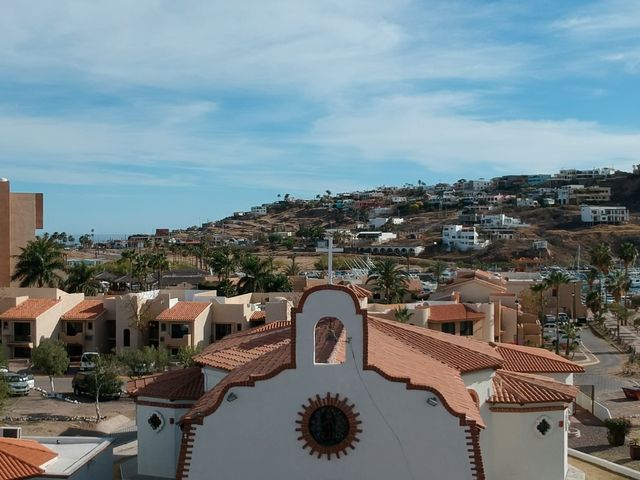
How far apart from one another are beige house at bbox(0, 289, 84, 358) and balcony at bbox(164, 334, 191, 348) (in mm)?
8910

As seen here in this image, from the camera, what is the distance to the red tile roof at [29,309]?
59438mm

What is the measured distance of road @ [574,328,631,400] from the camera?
53528mm

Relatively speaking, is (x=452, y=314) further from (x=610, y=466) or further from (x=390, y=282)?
(x=610, y=466)

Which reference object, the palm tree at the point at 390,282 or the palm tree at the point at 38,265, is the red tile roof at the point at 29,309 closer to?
the palm tree at the point at 38,265

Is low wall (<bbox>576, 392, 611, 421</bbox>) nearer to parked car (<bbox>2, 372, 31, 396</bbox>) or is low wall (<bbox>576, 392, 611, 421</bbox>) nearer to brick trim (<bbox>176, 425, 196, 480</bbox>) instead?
brick trim (<bbox>176, 425, 196, 480</bbox>)

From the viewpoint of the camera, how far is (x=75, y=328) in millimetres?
62031

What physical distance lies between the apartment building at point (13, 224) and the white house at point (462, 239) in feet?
369

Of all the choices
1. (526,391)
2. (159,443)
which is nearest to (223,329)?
(159,443)

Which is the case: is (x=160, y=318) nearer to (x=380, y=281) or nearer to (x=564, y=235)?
(x=380, y=281)

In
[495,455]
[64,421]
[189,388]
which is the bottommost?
[64,421]

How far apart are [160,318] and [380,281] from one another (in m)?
28.6

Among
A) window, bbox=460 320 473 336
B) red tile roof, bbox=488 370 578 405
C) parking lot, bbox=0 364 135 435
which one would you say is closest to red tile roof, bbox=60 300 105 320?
parking lot, bbox=0 364 135 435

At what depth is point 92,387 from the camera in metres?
A: 46.0

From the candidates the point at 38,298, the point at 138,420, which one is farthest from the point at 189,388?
the point at 38,298
